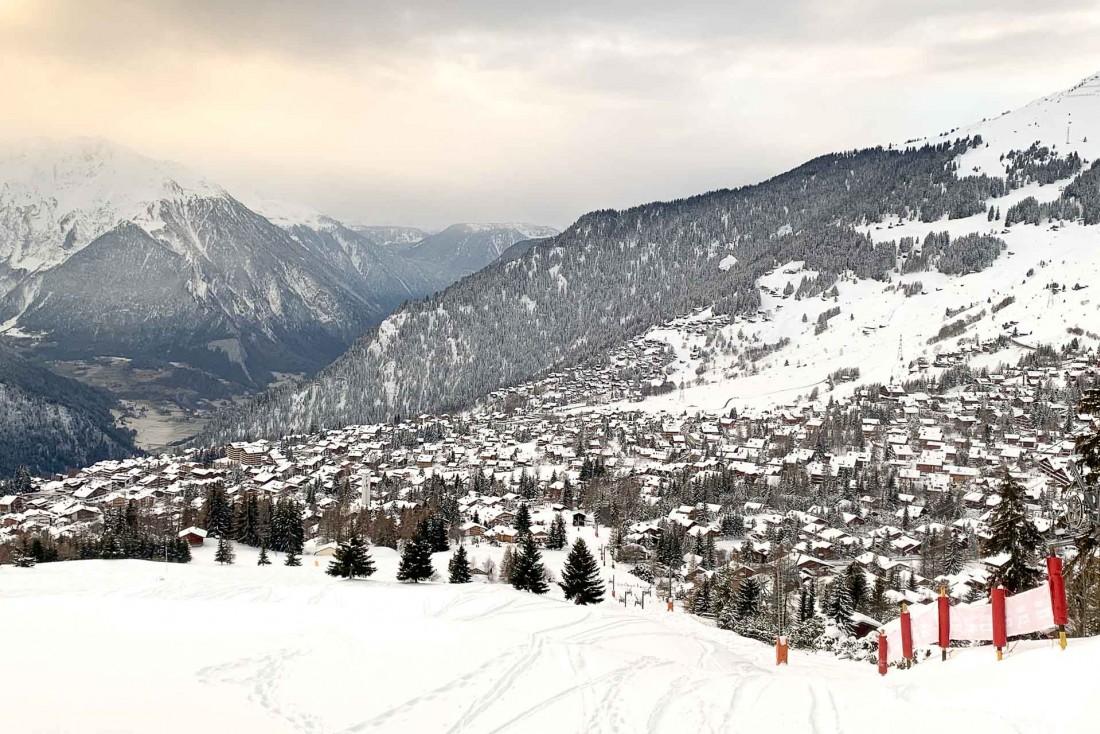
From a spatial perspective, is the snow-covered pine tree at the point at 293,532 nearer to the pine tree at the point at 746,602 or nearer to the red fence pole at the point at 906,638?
the pine tree at the point at 746,602

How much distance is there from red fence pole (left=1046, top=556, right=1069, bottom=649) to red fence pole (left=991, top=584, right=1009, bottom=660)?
733 millimetres

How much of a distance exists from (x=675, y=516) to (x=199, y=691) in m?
72.9

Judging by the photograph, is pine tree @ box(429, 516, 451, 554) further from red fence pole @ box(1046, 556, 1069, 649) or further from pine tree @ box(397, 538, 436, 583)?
red fence pole @ box(1046, 556, 1069, 649)

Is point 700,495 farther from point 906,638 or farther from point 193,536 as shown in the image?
point 906,638

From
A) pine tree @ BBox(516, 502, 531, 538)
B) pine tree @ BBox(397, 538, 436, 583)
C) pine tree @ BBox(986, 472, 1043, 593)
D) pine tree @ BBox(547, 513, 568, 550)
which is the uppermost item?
pine tree @ BBox(986, 472, 1043, 593)

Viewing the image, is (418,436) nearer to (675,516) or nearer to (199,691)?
(675,516)

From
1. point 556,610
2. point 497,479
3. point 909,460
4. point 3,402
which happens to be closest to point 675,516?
point 497,479

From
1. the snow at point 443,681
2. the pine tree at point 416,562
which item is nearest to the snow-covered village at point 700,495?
the snow at point 443,681

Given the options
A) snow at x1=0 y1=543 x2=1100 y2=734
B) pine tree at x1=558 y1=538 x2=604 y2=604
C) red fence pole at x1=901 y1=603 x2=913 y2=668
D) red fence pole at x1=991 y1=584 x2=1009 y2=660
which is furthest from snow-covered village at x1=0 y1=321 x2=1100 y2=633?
pine tree at x1=558 y1=538 x2=604 y2=604

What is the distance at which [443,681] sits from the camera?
12258 mm

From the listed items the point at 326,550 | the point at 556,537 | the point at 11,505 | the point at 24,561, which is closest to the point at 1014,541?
the point at 556,537

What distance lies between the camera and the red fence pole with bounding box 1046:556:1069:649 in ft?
32.6

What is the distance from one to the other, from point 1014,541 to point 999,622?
1721cm

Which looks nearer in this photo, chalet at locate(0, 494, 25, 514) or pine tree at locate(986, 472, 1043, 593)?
pine tree at locate(986, 472, 1043, 593)
